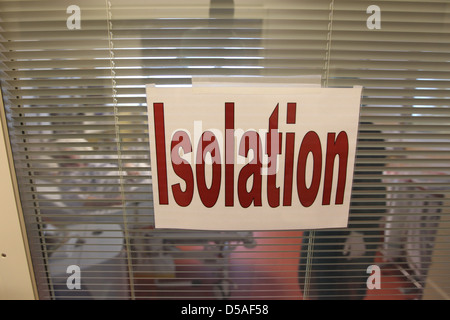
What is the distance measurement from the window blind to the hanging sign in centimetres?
5

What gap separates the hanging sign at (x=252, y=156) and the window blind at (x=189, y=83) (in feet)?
0.15

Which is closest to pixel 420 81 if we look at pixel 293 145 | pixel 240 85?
pixel 293 145

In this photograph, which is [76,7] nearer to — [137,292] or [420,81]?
[137,292]

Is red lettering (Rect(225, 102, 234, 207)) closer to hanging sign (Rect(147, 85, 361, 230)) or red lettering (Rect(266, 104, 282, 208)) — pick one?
hanging sign (Rect(147, 85, 361, 230))

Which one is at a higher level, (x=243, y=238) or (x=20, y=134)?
(x=20, y=134)

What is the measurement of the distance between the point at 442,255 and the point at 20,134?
5.05ft

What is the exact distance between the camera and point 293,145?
0.74 metres

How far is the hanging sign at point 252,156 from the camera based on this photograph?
721 millimetres

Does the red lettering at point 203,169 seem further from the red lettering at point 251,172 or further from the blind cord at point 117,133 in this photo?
the blind cord at point 117,133

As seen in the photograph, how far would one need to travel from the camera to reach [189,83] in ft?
2.36

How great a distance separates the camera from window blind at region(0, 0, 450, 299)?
0.70 meters
